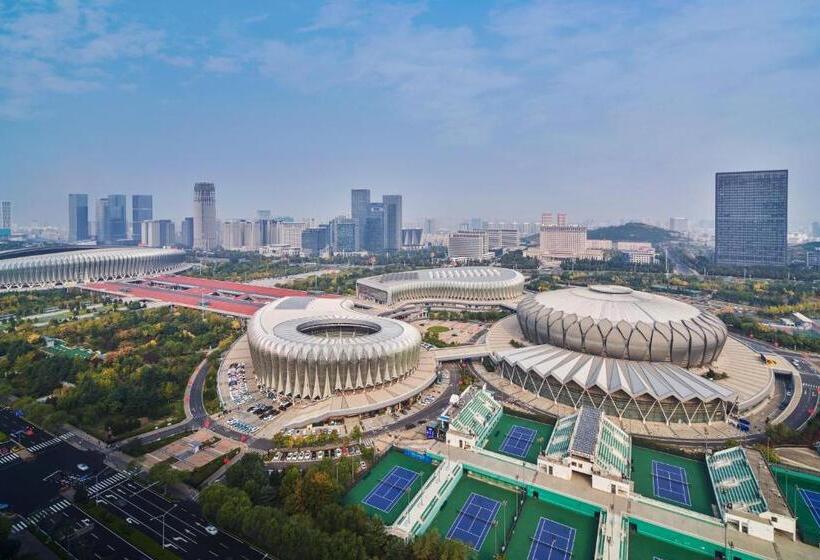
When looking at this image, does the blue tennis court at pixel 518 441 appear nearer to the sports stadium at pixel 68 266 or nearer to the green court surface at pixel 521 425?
the green court surface at pixel 521 425

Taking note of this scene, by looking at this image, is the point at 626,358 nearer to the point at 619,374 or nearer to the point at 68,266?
the point at 619,374

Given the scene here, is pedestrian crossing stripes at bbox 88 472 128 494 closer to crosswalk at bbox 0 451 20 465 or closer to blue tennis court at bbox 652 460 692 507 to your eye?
crosswalk at bbox 0 451 20 465

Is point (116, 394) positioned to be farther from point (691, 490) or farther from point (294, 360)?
point (691, 490)

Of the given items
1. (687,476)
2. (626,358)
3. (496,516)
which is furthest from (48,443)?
(626,358)

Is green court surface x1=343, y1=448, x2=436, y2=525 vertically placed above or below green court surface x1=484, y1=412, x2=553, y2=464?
below

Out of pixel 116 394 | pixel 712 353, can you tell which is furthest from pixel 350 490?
pixel 712 353

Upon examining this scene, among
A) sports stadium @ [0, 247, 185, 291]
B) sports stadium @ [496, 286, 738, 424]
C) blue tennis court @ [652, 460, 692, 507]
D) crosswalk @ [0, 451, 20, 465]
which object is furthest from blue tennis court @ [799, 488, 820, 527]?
sports stadium @ [0, 247, 185, 291]

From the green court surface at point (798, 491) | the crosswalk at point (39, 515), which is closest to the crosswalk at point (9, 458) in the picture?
the crosswalk at point (39, 515)
